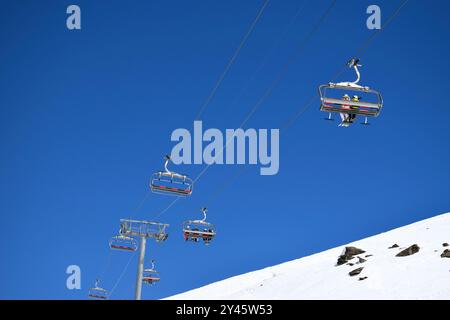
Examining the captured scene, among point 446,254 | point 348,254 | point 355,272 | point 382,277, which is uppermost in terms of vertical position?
point 348,254

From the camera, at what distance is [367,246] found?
74188mm

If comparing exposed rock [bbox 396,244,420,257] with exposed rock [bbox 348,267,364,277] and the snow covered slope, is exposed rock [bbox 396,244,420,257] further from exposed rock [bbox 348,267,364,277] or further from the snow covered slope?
exposed rock [bbox 348,267,364,277]

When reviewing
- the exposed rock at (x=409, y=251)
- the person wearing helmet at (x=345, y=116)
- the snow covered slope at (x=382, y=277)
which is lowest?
the snow covered slope at (x=382, y=277)

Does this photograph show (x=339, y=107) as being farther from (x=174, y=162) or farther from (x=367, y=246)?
(x=367, y=246)

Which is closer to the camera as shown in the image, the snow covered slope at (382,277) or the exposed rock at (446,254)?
the snow covered slope at (382,277)

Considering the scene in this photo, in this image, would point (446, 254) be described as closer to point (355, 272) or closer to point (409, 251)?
point (409, 251)

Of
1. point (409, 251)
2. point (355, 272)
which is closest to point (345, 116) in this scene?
point (355, 272)

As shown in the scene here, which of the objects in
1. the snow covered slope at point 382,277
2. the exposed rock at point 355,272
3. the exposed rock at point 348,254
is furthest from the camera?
the exposed rock at point 348,254

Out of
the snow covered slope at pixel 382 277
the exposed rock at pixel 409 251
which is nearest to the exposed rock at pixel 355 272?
the snow covered slope at pixel 382 277

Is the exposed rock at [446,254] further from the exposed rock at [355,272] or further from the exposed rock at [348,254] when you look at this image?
the exposed rock at [348,254]

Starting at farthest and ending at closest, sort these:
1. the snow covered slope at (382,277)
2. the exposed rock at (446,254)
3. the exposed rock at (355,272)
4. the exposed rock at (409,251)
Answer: the exposed rock at (409,251) → the exposed rock at (355,272) → the exposed rock at (446,254) → the snow covered slope at (382,277)

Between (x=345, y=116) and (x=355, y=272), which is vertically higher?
(x=345, y=116)

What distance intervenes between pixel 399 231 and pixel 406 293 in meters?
49.7

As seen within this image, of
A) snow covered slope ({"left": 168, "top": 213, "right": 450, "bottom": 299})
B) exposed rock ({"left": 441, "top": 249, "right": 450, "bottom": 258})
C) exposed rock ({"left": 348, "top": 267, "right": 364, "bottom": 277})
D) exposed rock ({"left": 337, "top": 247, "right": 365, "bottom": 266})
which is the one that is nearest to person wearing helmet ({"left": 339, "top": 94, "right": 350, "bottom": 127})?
snow covered slope ({"left": 168, "top": 213, "right": 450, "bottom": 299})
